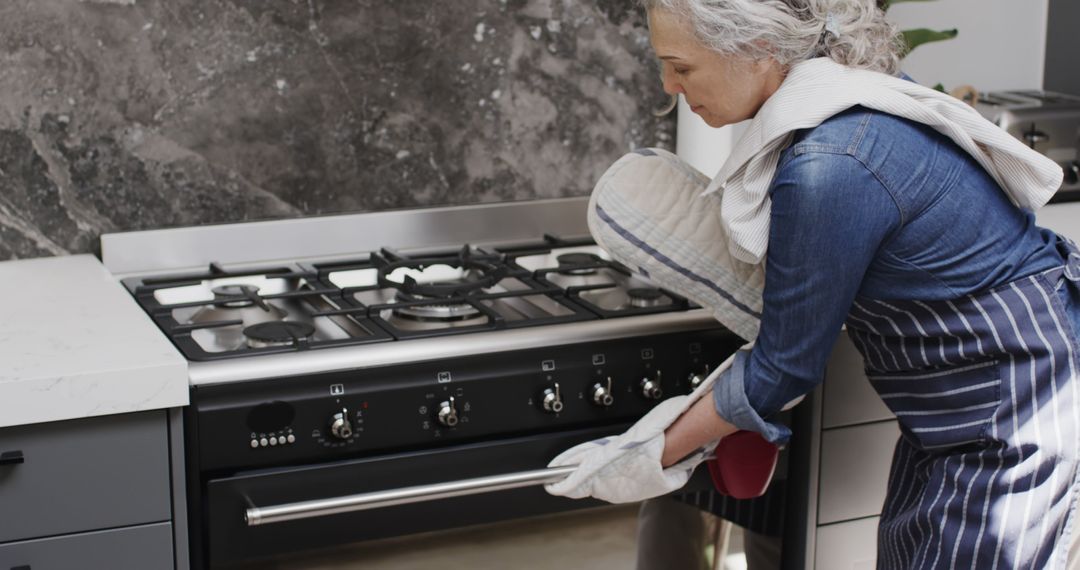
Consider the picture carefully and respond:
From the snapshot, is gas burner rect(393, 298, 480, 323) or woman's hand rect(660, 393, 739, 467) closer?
woman's hand rect(660, 393, 739, 467)

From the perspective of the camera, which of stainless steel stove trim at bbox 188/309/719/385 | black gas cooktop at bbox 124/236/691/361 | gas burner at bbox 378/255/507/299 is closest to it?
stainless steel stove trim at bbox 188/309/719/385

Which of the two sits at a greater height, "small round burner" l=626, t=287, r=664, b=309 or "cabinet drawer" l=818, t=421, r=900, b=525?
"small round burner" l=626, t=287, r=664, b=309

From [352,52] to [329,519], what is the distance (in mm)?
842

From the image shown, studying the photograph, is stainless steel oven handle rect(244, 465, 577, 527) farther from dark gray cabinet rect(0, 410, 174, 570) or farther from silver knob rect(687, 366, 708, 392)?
silver knob rect(687, 366, 708, 392)

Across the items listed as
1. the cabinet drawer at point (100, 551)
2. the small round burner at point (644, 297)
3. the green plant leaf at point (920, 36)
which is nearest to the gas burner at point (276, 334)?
the cabinet drawer at point (100, 551)

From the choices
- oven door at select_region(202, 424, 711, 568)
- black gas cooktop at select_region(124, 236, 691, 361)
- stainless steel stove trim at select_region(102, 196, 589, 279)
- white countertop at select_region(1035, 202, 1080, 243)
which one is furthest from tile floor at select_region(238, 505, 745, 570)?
white countertop at select_region(1035, 202, 1080, 243)

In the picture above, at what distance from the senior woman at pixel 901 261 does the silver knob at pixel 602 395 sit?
0.14 metres

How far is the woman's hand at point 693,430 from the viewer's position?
4.82 feet

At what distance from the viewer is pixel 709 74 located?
1.36 meters

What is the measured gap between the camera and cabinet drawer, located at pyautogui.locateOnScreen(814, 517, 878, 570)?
1838mm

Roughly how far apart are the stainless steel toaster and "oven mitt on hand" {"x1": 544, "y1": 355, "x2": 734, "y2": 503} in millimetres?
1000

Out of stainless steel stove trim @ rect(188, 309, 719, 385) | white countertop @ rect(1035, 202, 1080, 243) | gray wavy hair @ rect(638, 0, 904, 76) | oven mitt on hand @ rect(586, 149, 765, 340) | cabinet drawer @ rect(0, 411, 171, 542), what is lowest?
cabinet drawer @ rect(0, 411, 171, 542)

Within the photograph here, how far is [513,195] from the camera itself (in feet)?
7.30

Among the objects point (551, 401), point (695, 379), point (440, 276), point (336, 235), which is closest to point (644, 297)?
point (695, 379)
